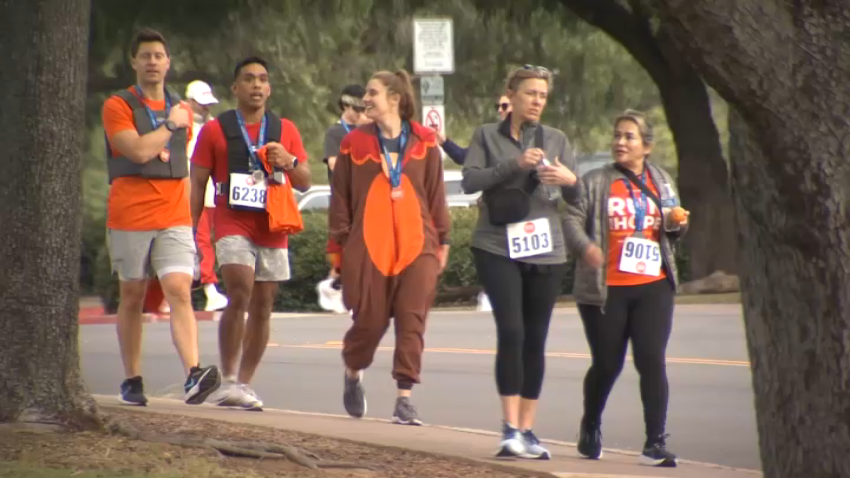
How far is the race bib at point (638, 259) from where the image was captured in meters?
8.48

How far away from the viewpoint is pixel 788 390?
563cm

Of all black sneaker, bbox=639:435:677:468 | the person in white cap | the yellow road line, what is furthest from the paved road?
black sneaker, bbox=639:435:677:468

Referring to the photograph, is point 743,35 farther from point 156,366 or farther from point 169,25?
point 169,25

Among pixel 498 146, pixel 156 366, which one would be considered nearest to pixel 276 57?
pixel 156 366

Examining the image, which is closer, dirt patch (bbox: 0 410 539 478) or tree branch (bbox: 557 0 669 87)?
dirt patch (bbox: 0 410 539 478)

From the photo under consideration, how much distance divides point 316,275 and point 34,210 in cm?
1334

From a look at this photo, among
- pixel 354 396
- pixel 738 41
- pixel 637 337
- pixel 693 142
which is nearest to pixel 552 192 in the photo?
pixel 637 337

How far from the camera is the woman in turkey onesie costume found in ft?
30.0

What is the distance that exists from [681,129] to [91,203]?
8931 millimetres

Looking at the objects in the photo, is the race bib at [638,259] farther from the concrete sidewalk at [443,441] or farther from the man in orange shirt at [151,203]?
the man in orange shirt at [151,203]

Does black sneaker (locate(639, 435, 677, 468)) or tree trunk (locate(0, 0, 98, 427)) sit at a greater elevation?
tree trunk (locate(0, 0, 98, 427))

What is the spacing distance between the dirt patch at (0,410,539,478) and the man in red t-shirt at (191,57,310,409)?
55.1 inches

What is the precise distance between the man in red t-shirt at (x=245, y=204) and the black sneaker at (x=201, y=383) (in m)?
0.34

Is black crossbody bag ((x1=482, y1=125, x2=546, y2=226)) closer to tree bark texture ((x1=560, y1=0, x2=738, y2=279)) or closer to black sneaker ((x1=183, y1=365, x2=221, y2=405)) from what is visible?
black sneaker ((x1=183, y1=365, x2=221, y2=405))
